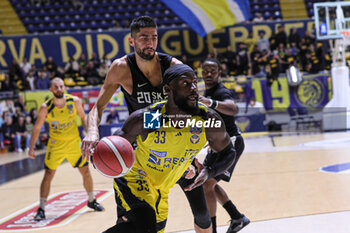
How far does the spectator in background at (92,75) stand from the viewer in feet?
54.0

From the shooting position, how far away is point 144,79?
384cm

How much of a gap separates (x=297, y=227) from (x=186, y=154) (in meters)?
1.92

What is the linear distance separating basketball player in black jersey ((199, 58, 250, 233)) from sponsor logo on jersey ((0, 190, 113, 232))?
215 cm

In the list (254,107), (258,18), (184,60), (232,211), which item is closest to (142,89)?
(232,211)

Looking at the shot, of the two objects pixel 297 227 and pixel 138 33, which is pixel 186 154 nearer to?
pixel 138 33

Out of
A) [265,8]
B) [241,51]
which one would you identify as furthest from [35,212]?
[265,8]

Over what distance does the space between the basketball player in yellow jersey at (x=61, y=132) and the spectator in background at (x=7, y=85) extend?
10.2 metres

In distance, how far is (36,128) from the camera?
6523 mm

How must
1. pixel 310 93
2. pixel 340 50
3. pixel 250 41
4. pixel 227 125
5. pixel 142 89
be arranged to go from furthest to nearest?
pixel 250 41, pixel 340 50, pixel 310 93, pixel 227 125, pixel 142 89

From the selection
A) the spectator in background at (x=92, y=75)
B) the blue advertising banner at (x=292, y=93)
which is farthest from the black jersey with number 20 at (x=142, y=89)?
the spectator in background at (x=92, y=75)

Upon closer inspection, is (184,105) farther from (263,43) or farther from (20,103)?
(263,43)

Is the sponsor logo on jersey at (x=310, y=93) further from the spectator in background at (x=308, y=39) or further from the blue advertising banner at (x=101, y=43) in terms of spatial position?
the blue advertising banner at (x=101, y=43)

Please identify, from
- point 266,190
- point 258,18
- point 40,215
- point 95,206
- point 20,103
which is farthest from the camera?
point 258,18

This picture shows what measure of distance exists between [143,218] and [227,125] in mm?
2017
